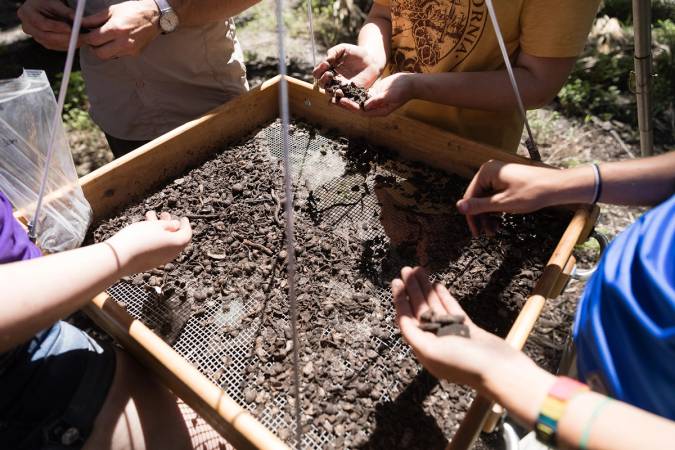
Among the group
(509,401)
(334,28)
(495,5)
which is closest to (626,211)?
(495,5)

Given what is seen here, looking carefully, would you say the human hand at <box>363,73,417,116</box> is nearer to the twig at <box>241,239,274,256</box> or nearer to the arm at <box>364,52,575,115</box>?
the arm at <box>364,52,575,115</box>

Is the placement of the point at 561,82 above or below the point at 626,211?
above

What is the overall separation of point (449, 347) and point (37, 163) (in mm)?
1171

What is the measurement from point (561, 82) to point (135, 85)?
1.54 metres

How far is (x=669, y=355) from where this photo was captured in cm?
71

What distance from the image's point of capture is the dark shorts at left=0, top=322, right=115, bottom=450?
0.96 meters

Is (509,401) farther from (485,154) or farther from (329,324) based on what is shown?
(485,154)

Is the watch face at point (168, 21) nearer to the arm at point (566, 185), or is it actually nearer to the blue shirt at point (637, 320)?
the arm at point (566, 185)

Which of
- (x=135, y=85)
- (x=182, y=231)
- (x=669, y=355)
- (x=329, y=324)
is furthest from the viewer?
(x=135, y=85)

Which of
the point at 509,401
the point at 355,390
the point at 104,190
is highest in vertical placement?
the point at 509,401

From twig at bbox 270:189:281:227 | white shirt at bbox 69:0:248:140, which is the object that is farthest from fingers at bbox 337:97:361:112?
white shirt at bbox 69:0:248:140

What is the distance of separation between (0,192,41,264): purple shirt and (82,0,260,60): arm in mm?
617

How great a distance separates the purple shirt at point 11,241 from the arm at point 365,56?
1.04 m

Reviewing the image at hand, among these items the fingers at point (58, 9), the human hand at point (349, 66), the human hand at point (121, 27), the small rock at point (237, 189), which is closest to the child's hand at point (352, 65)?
the human hand at point (349, 66)
